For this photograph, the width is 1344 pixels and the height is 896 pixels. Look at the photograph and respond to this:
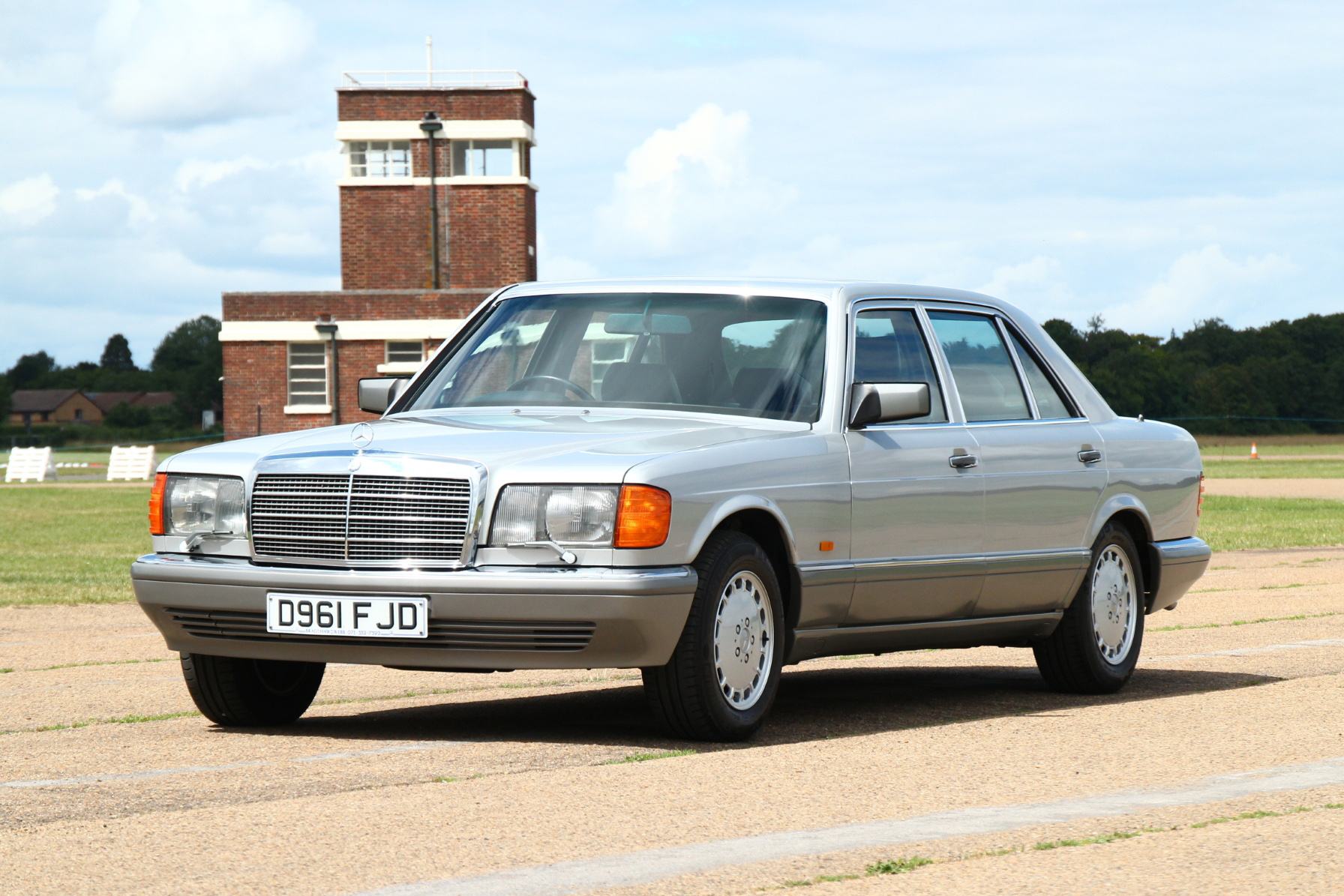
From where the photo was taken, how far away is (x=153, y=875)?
470 cm

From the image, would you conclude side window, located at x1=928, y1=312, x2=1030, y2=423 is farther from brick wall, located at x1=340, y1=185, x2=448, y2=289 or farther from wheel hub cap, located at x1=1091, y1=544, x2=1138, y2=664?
brick wall, located at x1=340, y1=185, x2=448, y2=289

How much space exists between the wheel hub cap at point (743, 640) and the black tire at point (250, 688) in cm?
152

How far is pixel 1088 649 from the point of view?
8836mm

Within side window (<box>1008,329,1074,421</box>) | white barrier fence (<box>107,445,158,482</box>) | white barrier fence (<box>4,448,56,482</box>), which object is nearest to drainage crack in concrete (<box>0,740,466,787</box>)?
side window (<box>1008,329,1074,421</box>)

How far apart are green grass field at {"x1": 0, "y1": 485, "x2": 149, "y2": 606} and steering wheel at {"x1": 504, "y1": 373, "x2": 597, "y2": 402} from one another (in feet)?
27.3

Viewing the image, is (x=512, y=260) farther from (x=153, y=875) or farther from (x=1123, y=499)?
(x=153, y=875)

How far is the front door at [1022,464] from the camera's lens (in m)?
8.40

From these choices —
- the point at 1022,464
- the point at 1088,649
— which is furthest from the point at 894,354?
the point at 1088,649

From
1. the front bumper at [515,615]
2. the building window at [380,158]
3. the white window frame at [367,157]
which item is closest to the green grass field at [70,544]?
the front bumper at [515,615]

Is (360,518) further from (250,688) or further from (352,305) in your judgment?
(352,305)

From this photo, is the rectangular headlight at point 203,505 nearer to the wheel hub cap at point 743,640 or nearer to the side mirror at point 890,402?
→ the wheel hub cap at point 743,640

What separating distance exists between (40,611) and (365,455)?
8559mm

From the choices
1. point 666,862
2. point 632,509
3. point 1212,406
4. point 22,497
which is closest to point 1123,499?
point 632,509

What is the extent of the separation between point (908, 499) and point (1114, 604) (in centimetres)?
172
